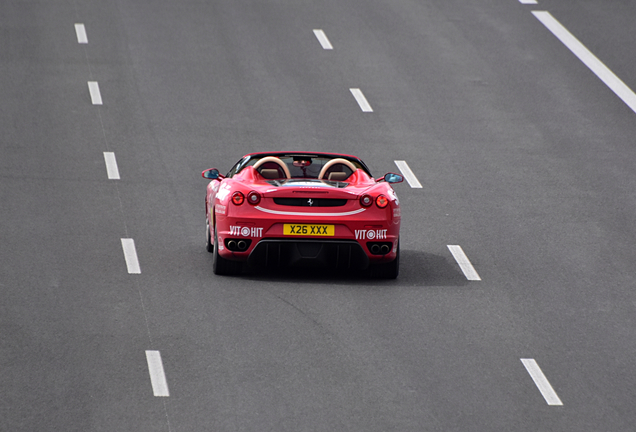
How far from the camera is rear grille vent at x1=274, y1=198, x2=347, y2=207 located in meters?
11.7

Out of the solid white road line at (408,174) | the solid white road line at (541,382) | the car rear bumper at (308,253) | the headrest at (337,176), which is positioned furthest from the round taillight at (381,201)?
the solid white road line at (408,174)

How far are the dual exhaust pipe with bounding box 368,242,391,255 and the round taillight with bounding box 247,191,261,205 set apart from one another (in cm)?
118

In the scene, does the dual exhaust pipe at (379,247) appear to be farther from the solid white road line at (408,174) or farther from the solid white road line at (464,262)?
the solid white road line at (408,174)

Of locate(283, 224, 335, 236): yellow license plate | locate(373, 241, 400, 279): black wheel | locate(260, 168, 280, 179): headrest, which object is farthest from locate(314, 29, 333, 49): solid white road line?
locate(283, 224, 335, 236): yellow license plate

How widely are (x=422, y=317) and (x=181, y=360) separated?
2.54 metres

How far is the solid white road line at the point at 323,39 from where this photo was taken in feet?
82.2

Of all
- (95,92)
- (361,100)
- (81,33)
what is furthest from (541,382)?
(81,33)

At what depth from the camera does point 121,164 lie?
711 inches

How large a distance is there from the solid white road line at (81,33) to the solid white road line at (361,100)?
574 centimetres

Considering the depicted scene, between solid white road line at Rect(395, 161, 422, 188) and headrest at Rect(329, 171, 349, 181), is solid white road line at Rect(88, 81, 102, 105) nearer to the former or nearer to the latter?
solid white road line at Rect(395, 161, 422, 188)

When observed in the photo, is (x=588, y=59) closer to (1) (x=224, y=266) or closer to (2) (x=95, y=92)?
(2) (x=95, y=92)

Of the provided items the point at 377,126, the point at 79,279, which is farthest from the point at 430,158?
the point at 79,279

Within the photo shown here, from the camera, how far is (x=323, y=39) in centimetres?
2552

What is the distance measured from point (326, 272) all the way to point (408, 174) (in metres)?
5.85
